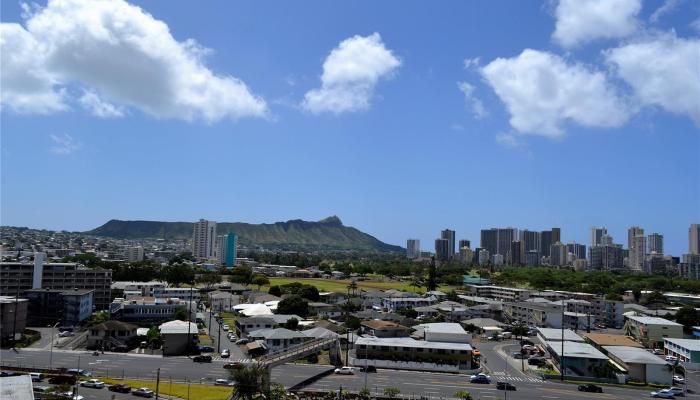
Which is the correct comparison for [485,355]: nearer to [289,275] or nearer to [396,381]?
[396,381]

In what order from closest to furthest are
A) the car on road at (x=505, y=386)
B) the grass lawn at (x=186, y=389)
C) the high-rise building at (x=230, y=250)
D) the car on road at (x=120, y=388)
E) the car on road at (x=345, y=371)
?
the grass lawn at (x=186, y=389)
the car on road at (x=120, y=388)
the car on road at (x=505, y=386)
the car on road at (x=345, y=371)
the high-rise building at (x=230, y=250)

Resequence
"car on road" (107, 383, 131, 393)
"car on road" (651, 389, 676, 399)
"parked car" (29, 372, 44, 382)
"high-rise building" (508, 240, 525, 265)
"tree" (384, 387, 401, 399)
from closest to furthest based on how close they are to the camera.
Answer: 1. "car on road" (107, 383, 131, 393)
2. "tree" (384, 387, 401, 399)
3. "parked car" (29, 372, 44, 382)
4. "car on road" (651, 389, 676, 399)
5. "high-rise building" (508, 240, 525, 265)

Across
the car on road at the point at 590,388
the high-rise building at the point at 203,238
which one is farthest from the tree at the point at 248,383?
the high-rise building at the point at 203,238

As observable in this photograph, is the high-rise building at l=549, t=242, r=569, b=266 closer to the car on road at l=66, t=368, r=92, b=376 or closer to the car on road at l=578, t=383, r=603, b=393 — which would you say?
the car on road at l=578, t=383, r=603, b=393

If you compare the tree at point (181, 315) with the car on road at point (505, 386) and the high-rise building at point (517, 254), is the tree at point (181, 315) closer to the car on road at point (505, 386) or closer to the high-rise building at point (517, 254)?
the car on road at point (505, 386)

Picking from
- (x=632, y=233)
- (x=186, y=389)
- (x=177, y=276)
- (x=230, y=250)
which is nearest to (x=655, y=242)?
(x=632, y=233)

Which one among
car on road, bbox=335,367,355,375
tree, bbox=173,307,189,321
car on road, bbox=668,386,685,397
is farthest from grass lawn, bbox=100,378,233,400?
car on road, bbox=668,386,685,397
